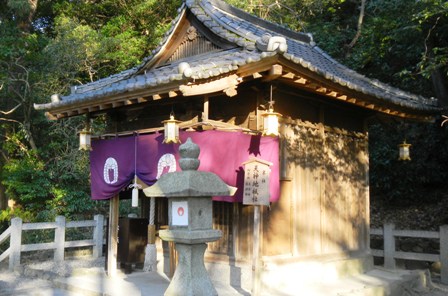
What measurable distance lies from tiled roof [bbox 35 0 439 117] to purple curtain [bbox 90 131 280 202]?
1.08 meters

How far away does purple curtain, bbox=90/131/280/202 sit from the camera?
23.2 ft

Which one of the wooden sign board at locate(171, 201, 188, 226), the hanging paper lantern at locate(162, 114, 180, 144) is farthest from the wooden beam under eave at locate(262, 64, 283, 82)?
the wooden sign board at locate(171, 201, 188, 226)

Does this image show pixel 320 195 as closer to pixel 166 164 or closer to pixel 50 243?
pixel 166 164

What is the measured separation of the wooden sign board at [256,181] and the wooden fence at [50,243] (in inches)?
263

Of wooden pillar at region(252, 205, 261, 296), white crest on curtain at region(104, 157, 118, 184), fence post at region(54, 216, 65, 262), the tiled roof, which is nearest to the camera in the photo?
the tiled roof

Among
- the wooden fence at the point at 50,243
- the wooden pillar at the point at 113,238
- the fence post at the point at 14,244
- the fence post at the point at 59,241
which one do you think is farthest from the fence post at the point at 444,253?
the fence post at the point at 14,244

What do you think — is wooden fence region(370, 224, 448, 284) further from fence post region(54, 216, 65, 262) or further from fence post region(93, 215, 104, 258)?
fence post region(54, 216, 65, 262)

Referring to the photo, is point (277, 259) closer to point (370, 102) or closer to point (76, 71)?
point (370, 102)

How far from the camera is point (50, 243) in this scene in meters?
11.1

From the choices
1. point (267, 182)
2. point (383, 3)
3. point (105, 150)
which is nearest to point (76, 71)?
point (105, 150)

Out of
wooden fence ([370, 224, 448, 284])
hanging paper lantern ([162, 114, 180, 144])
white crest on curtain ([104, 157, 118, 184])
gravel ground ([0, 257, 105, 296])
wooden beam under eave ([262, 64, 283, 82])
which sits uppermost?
wooden beam under eave ([262, 64, 283, 82])

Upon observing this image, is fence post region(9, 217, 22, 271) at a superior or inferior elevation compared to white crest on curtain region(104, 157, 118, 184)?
inferior

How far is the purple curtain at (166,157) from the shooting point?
7078 mm

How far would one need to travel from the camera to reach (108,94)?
7.82 m
